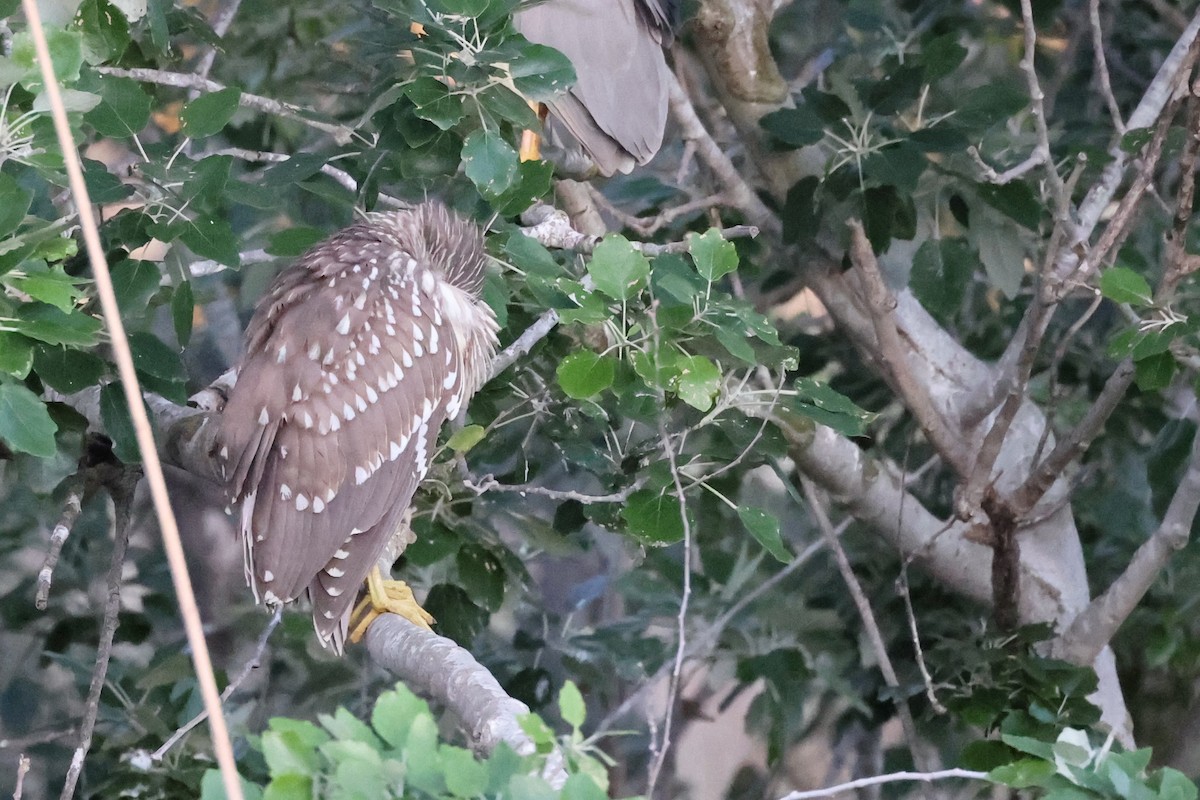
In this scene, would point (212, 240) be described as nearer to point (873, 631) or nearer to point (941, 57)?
point (941, 57)

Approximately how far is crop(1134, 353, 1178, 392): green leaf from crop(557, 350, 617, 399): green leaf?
1007 millimetres

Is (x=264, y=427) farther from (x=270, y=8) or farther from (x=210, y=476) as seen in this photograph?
(x=270, y=8)

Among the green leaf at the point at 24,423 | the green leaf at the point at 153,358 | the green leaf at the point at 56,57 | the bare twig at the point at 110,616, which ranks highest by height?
the green leaf at the point at 56,57

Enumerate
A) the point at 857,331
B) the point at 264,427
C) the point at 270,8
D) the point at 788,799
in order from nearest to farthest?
1. the point at 788,799
2. the point at 264,427
3. the point at 857,331
4. the point at 270,8

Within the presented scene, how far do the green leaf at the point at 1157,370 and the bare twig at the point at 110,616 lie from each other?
1842mm

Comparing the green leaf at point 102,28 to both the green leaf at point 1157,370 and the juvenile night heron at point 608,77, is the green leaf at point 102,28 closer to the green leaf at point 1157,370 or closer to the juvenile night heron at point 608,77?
the juvenile night heron at point 608,77

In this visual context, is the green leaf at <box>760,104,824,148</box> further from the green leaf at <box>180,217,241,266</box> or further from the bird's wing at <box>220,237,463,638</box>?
the green leaf at <box>180,217,241,266</box>

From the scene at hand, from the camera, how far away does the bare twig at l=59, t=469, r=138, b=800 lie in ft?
6.06

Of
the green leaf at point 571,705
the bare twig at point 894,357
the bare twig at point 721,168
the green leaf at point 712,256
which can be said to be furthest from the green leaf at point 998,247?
the green leaf at point 571,705

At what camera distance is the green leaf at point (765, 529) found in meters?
1.91

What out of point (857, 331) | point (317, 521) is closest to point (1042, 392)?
point (857, 331)

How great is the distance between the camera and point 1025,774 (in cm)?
138

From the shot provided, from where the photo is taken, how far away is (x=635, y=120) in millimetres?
3156

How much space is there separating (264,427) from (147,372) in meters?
0.28
